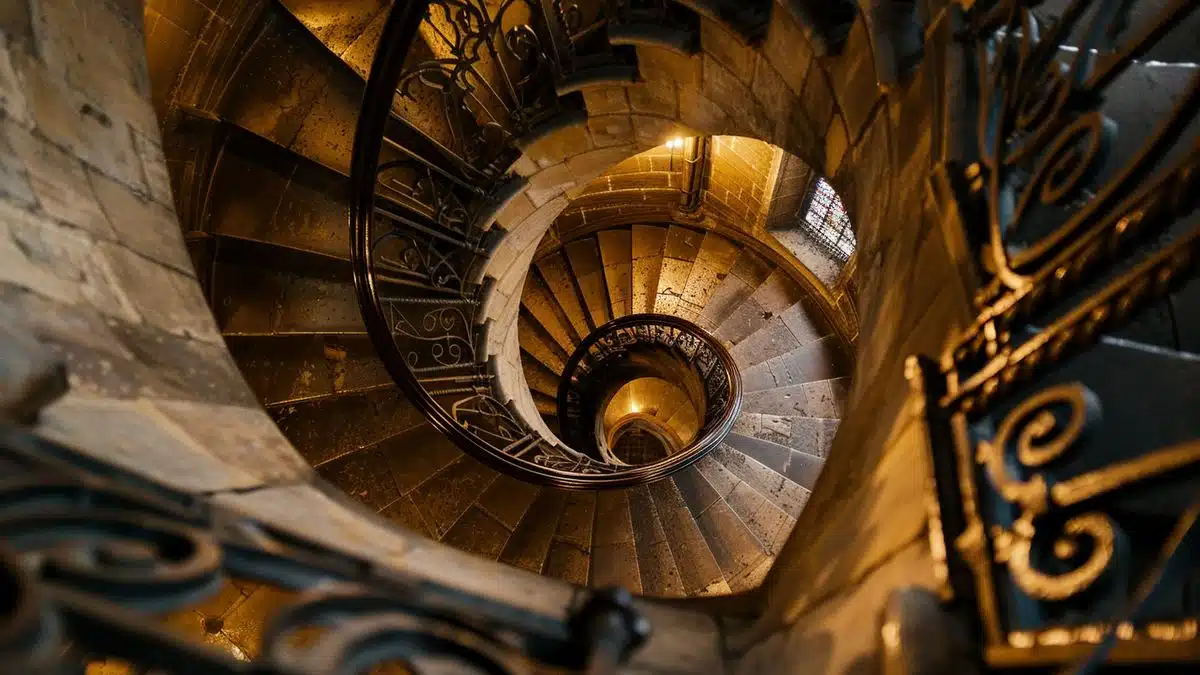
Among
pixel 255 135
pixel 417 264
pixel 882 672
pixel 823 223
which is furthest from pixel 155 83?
pixel 823 223

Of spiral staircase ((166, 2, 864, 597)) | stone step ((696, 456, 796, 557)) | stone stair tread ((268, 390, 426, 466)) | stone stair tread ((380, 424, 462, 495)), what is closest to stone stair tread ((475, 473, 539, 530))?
spiral staircase ((166, 2, 864, 597))

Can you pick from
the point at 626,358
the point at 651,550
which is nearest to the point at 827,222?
the point at 626,358

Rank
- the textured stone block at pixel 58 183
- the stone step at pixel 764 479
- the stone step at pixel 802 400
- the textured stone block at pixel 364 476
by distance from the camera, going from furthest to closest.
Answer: the stone step at pixel 802 400 → the stone step at pixel 764 479 → the textured stone block at pixel 364 476 → the textured stone block at pixel 58 183

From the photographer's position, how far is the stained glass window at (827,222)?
758 cm

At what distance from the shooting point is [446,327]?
5129mm

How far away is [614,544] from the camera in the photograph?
15.7 ft

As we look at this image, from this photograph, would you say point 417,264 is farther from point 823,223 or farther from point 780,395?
point 823,223

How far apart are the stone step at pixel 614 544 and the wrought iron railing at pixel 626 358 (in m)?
1.90

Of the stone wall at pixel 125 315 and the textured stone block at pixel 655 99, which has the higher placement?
the textured stone block at pixel 655 99

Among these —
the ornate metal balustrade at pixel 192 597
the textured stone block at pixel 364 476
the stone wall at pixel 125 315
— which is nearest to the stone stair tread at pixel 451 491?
the textured stone block at pixel 364 476

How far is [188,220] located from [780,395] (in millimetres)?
5502

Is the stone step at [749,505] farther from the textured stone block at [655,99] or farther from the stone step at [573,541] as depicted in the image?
the textured stone block at [655,99]

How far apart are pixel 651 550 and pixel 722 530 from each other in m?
0.66

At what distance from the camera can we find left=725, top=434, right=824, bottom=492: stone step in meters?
6.49
